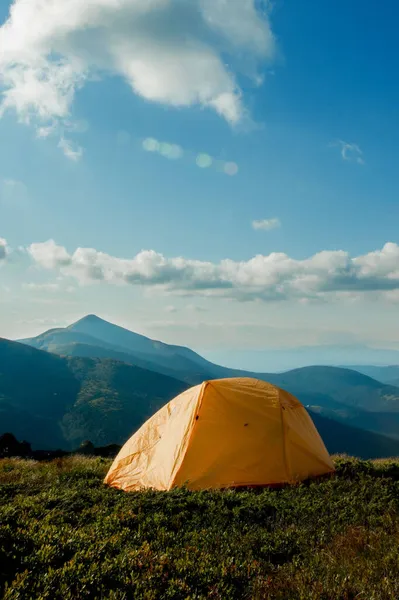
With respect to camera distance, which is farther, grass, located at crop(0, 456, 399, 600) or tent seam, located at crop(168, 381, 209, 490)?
tent seam, located at crop(168, 381, 209, 490)

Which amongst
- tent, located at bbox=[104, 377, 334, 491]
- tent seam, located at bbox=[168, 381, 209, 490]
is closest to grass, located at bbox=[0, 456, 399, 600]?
tent, located at bbox=[104, 377, 334, 491]

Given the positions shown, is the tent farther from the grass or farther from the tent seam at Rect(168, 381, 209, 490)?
the grass

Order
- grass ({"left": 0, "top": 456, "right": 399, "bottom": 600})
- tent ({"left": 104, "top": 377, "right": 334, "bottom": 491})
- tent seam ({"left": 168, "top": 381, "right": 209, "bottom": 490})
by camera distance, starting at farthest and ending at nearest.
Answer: tent ({"left": 104, "top": 377, "right": 334, "bottom": 491})
tent seam ({"left": 168, "top": 381, "right": 209, "bottom": 490})
grass ({"left": 0, "top": 456, "right": 399, "bottom": 600})

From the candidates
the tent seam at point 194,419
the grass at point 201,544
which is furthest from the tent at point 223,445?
the grass at point 201,544

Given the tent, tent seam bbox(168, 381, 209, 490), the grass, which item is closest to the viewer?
the grass

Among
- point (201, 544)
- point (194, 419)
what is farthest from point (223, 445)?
point (201, 544)

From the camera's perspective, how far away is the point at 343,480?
13.8 metres

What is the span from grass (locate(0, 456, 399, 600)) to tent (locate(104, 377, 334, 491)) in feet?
4.35

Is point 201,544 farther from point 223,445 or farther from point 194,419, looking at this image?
point 194,419

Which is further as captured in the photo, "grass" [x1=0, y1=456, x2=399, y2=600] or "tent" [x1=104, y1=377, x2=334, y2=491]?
"tent" [x1=104, y1=377, x2=334, y2=491]

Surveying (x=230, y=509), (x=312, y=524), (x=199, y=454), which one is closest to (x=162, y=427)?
(x=199, y=454)

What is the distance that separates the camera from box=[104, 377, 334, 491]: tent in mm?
13555

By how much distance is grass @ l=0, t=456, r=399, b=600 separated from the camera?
18.2 feet

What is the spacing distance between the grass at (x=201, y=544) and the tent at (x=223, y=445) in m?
1.33
